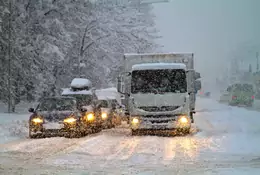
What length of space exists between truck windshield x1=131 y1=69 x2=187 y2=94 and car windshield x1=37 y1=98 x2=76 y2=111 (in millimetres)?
2754

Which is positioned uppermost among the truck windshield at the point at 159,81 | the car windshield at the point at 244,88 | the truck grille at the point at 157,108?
the truck windshield at the point at 159,81

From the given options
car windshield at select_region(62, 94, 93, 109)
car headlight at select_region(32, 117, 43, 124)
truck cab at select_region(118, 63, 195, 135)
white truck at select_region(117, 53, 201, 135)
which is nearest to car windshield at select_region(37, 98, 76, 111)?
car windshield at select_region(62, 94, 93, 109)

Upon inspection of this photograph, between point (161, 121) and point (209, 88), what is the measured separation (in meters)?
147

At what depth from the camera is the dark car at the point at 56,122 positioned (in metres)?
17.3

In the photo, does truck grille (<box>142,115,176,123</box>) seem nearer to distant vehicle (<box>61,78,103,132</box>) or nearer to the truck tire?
the truck tire

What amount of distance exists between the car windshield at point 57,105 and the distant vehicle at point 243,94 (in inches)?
1106

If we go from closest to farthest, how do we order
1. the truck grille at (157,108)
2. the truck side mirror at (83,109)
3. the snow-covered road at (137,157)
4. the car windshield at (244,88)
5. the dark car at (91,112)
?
the snow-covered road at (137,157), the truck grille at (157,108), the truck side mirror at (83,109), the dark car at (91,112), the car windshield at (244,88)

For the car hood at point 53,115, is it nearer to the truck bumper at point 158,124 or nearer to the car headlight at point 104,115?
the truck bumper at point 158,124

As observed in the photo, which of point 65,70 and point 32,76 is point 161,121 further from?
point 65,70

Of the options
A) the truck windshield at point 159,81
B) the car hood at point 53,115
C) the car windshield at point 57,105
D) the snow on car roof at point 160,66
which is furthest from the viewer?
the car windshield at point 57,105

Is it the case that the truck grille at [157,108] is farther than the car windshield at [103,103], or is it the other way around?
the car windshield at [103,103]

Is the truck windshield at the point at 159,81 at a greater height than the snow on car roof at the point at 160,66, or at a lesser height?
lesser

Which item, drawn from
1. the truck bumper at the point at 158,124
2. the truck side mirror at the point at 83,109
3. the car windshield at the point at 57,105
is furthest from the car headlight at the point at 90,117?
the truck bumper at the point at 158,124

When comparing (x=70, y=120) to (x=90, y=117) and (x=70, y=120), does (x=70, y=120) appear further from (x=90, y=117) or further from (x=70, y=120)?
(x=90, y=117)
